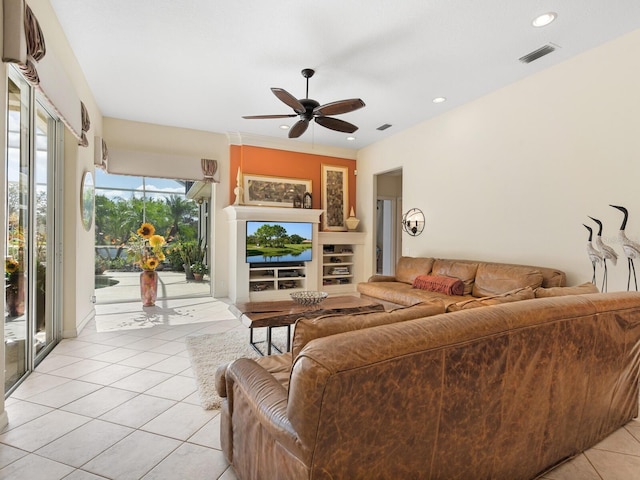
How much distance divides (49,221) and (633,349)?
15.5 feet

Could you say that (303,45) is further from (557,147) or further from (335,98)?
(557,147)

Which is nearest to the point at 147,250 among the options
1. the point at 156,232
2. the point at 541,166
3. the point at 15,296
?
the point at 156,232

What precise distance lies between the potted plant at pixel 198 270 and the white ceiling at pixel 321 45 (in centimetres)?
292

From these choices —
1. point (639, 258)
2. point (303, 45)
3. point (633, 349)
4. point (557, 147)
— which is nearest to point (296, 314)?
point (633, 349)

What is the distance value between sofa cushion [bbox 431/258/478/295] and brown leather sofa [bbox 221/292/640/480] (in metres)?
2.30

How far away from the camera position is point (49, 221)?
11.1 feet

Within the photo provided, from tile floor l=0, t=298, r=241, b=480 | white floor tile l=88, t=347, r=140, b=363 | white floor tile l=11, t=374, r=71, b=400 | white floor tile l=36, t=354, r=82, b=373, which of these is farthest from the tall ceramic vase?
white floor tile l=11, t=374, r=71, b=400

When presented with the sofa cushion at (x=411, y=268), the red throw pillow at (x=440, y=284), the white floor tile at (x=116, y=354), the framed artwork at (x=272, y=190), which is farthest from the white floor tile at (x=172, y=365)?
the framed artwork at (x=272, y=190)

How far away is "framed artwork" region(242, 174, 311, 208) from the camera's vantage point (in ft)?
20.3

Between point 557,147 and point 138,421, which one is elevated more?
point 557,147

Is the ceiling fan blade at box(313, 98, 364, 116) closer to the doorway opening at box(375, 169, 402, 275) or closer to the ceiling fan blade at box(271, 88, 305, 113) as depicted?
the ceiling fan blade at box(271, 88, 305, 113)

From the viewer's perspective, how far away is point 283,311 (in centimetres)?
313

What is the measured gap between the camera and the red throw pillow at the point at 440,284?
13.6 feet

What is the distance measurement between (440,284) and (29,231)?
4.18m
